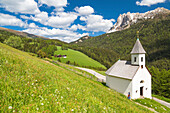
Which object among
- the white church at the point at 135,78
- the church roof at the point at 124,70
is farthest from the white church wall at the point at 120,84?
the church roof at the point at 124,70

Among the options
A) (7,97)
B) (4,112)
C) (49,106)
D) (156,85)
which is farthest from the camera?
(156,85)

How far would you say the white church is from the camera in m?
27.0

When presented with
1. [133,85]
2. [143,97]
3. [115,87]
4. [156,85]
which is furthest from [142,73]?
[156,85]

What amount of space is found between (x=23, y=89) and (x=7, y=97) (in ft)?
3.38

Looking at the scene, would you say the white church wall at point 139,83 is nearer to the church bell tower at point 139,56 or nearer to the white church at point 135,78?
the white church at point 135,78

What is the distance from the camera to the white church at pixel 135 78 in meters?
27.0

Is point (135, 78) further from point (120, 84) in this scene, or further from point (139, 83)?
point (120, 84)

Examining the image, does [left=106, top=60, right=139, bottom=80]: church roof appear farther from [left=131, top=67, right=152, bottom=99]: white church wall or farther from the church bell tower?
the church bell tower

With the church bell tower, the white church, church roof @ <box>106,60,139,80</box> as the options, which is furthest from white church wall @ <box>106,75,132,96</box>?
the church bell tower

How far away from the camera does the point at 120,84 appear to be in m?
29.8

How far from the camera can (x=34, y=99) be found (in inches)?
193

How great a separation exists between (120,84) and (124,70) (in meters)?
4.42

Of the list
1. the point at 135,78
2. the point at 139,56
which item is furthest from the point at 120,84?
the point at 139,56

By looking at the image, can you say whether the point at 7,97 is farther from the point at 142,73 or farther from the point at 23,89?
the point at 142,73
